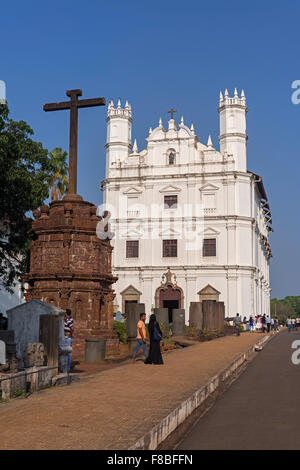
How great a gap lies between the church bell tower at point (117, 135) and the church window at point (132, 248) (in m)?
6.90

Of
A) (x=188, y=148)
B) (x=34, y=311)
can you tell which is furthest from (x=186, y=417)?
(x=188, y=148)

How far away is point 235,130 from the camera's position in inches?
1869

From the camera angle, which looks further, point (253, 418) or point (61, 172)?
point (61, 172)

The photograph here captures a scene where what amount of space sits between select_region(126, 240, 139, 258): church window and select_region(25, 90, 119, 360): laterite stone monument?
30774 mm

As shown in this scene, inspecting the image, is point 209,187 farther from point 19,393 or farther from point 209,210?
point 19,393

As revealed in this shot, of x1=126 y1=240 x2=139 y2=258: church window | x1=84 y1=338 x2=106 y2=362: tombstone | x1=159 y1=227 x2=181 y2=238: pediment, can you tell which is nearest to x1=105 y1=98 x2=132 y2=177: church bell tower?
x1=126 y1=240 x2=139 y2=258: church window

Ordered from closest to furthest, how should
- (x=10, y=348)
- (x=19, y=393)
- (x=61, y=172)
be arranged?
(x=19, y=393), (x=10, y=348), (x=61, y=172)

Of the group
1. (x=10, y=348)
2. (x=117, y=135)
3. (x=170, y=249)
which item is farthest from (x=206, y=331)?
(x=117, y=135)

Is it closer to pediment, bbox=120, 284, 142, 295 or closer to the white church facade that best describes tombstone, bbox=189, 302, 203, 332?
the white church facade

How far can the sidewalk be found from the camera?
5.47 meters

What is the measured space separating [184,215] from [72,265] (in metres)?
31.6

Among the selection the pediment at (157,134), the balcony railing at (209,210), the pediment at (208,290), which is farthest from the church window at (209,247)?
the pediment at (157,134)

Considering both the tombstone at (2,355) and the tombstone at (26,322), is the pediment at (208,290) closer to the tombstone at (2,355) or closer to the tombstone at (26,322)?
the tombstone at (26,322)
